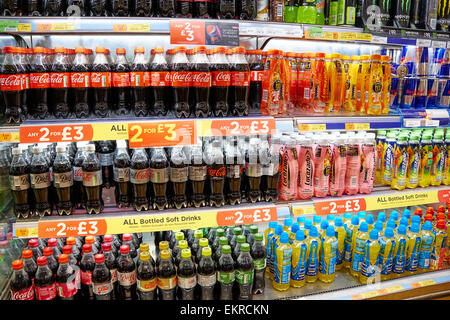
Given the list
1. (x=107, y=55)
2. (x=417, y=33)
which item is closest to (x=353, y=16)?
(x=417, y=33)

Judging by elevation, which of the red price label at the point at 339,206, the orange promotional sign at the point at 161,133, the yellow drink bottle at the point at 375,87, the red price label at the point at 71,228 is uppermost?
the yellow drink bottle at the point at 375,87

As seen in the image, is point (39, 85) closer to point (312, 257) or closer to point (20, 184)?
point (20, 184)

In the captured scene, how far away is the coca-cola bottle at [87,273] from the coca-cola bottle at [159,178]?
16.9 inches

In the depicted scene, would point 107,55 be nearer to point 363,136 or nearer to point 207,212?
point 207,212

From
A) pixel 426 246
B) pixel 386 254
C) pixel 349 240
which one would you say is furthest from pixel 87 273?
pixel 426 246

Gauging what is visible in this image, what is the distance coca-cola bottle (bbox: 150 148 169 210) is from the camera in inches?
75.4

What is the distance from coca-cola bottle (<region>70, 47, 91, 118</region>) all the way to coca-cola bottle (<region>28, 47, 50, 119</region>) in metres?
0.12

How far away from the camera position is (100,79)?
5.98 ft

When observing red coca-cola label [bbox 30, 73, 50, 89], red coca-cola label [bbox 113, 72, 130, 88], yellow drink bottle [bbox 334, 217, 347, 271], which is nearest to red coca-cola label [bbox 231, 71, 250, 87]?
red coca-cola label [bbox 113, 72, 130, 88]

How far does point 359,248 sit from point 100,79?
1.77 m

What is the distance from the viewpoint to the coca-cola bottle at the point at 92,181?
1.85 metres

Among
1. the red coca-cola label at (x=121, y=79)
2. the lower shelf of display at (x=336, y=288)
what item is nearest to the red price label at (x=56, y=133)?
the red coca-cola label at (x=121, y=79)

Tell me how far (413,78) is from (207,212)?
5.45 feet

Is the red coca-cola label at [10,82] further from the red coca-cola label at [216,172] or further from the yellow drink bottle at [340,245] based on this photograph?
the yellow drink bottle at [340,245]
